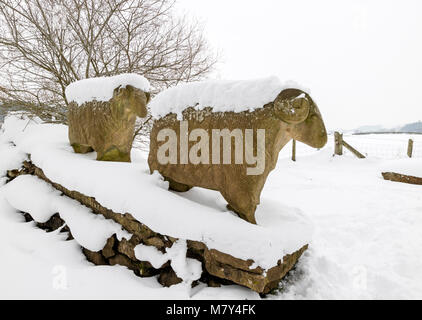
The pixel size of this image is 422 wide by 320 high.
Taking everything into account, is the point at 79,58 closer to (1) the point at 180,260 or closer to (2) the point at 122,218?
(2) the point at 122,218

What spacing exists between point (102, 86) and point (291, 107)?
2488 mm

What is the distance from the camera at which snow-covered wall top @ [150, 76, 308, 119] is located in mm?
1743

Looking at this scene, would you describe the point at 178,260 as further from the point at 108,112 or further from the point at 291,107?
the point at 108,112

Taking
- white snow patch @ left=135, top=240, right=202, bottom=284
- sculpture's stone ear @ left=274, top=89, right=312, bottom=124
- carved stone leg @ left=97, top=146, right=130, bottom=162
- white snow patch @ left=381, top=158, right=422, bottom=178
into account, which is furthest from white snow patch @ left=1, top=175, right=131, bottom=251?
white snow patch @ left=381, top=158, right=422, bottom=178

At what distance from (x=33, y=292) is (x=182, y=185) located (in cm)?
142

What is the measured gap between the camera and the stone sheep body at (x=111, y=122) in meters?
2.87

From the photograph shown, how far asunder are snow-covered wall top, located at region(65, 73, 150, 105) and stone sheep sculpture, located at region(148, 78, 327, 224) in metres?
0.95

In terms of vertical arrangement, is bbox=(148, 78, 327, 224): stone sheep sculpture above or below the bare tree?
below

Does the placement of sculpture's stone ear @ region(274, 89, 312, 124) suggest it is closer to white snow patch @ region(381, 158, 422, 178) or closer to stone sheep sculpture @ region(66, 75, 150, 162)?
stone sheep sculpture @ region(66, 75, 150, 162)

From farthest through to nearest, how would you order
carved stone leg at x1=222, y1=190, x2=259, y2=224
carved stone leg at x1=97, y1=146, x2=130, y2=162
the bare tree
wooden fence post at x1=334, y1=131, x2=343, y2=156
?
wooden fence post at x1=334, y1=131, x2=343, y2=156, the bare tree, carved stone leg at x1=97, y1=146, x2=130, y2=162, carved stone leg at x1=222, y1=190, x2=259, y2=224

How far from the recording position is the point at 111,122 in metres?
2.99

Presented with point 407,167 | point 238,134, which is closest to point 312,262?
point 238,134
